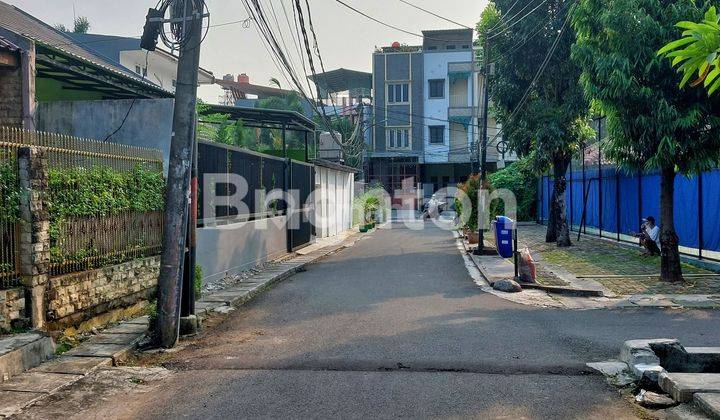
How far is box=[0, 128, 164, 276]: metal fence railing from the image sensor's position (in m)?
7.52

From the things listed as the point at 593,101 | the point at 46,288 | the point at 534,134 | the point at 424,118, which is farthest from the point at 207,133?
the point at 424,118

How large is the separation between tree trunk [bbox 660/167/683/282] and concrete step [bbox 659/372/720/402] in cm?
702

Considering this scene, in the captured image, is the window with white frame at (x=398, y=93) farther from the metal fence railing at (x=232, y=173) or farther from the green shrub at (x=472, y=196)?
the metal fence railing at (x=232, y=173)

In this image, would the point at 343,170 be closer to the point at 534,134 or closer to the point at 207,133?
the point at 207,133

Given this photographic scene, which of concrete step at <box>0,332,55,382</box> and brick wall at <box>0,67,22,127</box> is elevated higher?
brick wall at <box>0,67,22,127</box>

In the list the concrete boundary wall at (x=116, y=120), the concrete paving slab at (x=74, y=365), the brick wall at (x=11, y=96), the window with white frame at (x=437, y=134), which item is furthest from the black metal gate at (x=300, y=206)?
the window with white frame at (x=437, y=134)

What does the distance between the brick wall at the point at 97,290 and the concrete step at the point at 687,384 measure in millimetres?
6523

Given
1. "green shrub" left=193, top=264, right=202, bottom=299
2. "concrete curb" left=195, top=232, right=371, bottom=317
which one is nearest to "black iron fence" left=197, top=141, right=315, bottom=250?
"green shrub" left=193, top=264, right=202, bottom=299

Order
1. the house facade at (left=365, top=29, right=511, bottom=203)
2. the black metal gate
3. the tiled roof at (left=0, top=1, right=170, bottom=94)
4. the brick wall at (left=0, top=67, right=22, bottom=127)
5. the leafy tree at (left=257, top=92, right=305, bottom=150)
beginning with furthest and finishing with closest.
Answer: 1. the house facade at (left=365, top=29, right=511, bottom=203)
2. the leafy tree at (left=257, top=92, right=305, bottom=150)
3. the black metal gate
4. the tiled roof at (left=0, top=1, right=170, bottom=94)
5. the brick wall at (left=0, top=67, right=22, bottom=127)

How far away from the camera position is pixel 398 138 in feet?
163

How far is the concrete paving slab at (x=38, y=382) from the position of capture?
224 inches

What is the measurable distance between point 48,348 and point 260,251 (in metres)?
8.81

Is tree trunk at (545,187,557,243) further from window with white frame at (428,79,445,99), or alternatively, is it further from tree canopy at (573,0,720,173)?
window with white frame at (428,79,445,99)

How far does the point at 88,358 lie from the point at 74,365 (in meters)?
0.24
